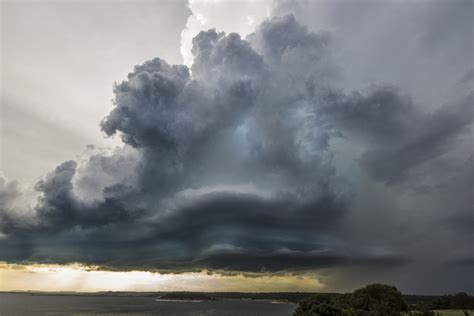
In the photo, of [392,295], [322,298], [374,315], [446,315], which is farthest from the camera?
[446,315]

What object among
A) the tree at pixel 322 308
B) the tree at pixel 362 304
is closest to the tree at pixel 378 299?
the tree at pixel 362 304

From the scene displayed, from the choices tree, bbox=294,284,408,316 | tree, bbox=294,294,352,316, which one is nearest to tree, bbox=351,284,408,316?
tree, bbox=294,284,408,316

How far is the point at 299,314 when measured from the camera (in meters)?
132

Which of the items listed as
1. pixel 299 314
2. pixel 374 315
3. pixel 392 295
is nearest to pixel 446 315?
pixel 392 295

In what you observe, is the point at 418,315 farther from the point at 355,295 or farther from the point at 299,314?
the point at 299,314

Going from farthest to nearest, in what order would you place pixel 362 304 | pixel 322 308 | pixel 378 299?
pixel 378 299, pixel 362 304, pixel 322 308

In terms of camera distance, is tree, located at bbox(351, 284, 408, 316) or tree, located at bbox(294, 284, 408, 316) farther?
tree, located at bbox(351, 284, 408, 316)

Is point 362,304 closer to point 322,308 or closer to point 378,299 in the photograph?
point 378,299

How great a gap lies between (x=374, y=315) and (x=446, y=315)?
197 feet

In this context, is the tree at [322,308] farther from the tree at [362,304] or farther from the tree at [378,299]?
the tree at [378,299]

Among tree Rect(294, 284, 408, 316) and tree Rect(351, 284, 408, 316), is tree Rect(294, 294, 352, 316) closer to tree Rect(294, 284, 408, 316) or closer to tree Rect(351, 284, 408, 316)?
tree Rect(294, 284, 408, 316)

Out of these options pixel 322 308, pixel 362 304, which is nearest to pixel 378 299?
pixel 362 304

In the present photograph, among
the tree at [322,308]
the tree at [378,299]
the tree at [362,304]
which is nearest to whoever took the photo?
the tree at [322,308]

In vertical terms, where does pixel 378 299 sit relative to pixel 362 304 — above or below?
above
